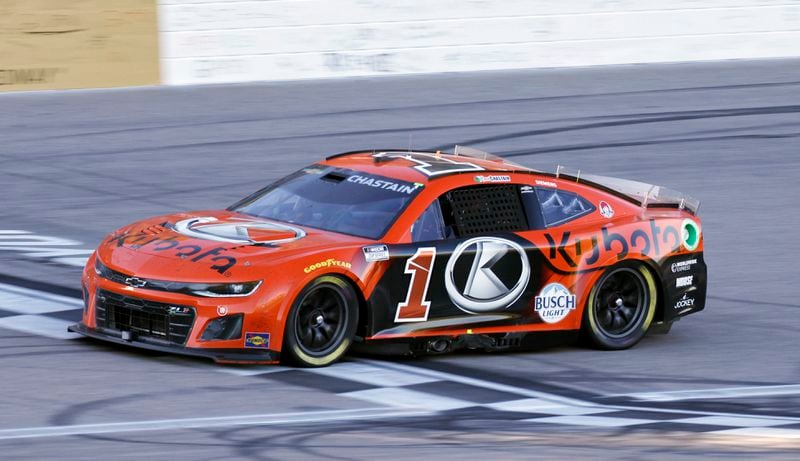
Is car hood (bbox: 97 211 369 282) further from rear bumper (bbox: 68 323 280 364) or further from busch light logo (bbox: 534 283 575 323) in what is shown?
busch light logo (bbox: 534 283 575 323)

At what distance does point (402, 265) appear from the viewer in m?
9.05

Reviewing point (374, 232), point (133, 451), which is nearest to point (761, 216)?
point (374, 232)

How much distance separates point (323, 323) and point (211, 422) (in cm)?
148

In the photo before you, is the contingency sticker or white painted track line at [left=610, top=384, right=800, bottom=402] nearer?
white painted track line at [left=610, top=384, right=800, bottom=402]

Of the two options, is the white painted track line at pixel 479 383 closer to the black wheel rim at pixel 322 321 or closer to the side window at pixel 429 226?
the black wheel rim at pixel 322 321

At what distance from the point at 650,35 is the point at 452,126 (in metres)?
6.49

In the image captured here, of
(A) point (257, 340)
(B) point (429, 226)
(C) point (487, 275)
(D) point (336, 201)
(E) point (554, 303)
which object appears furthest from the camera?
(E) point (554, 303)

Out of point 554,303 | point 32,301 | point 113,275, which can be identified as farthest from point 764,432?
point 32,301

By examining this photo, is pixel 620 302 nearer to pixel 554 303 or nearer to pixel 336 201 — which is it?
pixel 554 303

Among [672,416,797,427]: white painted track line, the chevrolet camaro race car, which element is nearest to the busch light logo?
the chevrolet camaro race car

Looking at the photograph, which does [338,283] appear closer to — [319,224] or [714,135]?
[319,224]

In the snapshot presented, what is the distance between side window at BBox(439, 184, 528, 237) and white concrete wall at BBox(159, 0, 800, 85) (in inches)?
469

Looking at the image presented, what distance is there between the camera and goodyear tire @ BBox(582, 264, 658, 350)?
9.92 meters

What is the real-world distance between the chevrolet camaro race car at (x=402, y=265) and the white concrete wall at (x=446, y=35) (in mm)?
11001
